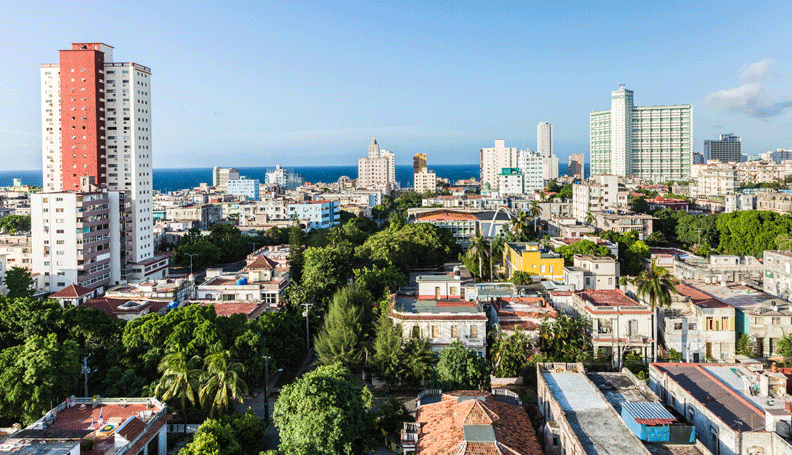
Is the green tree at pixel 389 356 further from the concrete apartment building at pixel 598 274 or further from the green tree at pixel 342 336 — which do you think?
the concrete apartment building at pixel 598 274

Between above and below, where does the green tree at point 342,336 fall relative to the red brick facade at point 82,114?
below

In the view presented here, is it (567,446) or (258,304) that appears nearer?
(567,446)

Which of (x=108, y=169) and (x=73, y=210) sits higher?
(x=108, y=169)

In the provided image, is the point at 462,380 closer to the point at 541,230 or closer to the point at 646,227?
the point at 646,227

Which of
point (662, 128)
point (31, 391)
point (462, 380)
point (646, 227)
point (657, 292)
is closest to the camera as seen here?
point (31, 391)

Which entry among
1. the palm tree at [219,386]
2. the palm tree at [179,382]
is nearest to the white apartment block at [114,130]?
the palm tree at [179,382]

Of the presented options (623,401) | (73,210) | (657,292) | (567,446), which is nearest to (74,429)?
(567,446)
